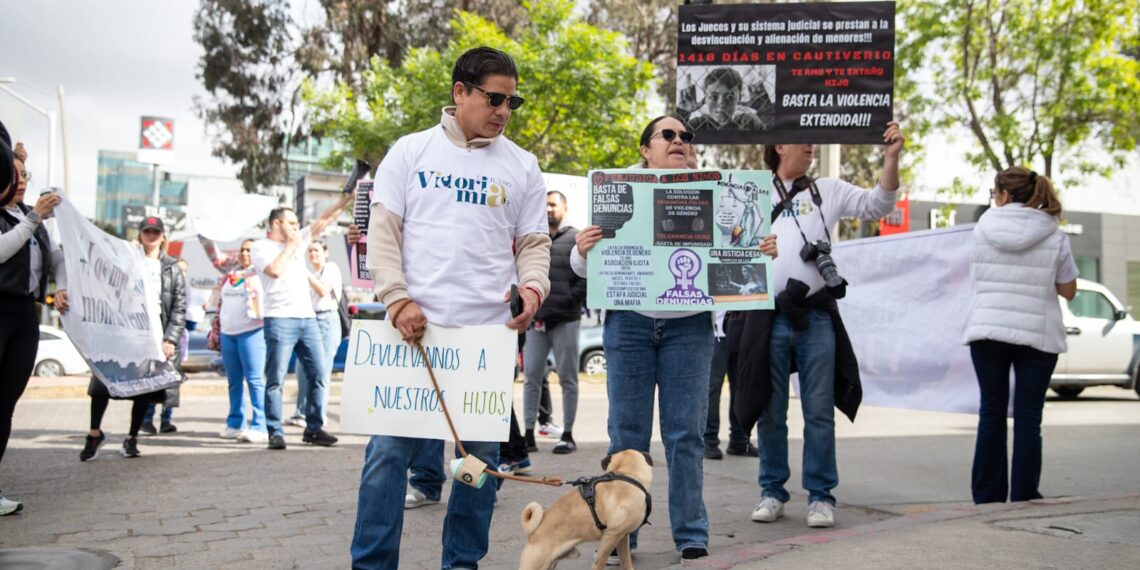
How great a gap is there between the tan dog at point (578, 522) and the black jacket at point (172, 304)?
19.3 ft

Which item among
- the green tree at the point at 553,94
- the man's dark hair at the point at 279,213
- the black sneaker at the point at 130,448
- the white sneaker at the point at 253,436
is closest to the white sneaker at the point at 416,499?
the black sneaker at the point at 130,448

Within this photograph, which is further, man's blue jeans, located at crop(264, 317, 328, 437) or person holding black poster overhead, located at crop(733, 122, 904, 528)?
man's blue jeans, located at crop(264, 317, 328, 437)

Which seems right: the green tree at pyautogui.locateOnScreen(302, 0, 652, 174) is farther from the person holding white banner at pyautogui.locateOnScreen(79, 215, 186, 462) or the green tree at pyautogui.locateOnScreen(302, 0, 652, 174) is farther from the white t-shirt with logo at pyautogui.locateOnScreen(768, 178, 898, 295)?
the white t-shirt with logo at pyautogui.locateOnScreen(768, 178, 898, 295)

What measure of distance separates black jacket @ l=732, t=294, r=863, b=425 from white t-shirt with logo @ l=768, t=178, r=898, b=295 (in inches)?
6.2

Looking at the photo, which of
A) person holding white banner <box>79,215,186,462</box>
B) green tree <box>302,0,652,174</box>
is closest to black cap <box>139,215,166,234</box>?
person holding white banner <box>79,215,186,462</box>

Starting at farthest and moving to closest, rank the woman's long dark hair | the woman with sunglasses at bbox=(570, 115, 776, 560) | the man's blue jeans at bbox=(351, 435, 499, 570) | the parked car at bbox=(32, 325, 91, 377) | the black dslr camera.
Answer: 1. the parked car at bbox=(32, 325, 91, 377)
2. the woman's long dark hair
3. the black dslr camera
4. the woman with sunglasses at bbox=(570, 115, 776, 560)
5. the man's blue jeans at bbox=(351, 435, 499, 570)

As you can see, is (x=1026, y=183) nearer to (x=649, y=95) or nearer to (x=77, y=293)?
(x=77, y=293)

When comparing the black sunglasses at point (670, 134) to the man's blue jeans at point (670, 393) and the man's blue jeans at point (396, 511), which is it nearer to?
the man's blue jeans at point (670, 393)

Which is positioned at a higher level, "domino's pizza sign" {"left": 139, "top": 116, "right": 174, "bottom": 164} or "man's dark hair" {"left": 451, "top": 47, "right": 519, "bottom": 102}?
"domino's pizza sign" {"left": 139, "top": 116, "right": 174, "bottom": 164}

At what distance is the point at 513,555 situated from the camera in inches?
180

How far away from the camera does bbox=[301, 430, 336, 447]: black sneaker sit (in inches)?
339

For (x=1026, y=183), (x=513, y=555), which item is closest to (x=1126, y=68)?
(x=1026, y=183)

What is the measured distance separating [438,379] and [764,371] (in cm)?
214

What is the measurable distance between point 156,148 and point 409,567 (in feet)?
88.2
